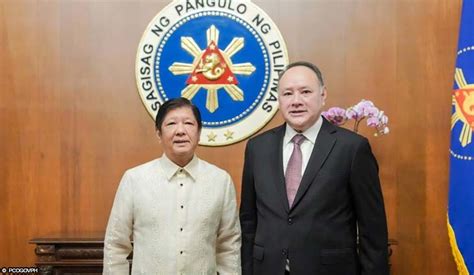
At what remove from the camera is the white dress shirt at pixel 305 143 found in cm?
206

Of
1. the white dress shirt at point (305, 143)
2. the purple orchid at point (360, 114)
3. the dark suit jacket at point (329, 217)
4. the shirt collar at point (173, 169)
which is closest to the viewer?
the dark suit jacket at point (329, 217)

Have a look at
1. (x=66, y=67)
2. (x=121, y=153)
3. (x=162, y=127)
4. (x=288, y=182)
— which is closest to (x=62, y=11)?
(x=66, y=67)

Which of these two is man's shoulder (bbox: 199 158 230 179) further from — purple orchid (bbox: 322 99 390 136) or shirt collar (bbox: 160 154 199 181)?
purple orchid (bbox: 322 99 390 136)

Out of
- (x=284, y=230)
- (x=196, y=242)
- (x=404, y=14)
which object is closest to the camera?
(x=284, y=230)

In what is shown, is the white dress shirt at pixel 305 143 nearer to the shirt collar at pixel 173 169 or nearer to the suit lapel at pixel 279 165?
the suit lapel at pixel 279 165

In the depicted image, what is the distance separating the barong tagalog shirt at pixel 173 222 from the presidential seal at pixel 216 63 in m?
0.94

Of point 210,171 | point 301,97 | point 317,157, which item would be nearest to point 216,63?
point 210,171

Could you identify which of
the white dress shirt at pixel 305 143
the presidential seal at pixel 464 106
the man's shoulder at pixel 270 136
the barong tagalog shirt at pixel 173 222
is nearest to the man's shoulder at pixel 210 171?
the barong tagalog shirt at pixel 173 222

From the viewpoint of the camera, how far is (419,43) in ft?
10.3

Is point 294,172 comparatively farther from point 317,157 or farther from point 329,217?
point 329,217

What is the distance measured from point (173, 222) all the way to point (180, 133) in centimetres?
34

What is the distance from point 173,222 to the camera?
2.11m

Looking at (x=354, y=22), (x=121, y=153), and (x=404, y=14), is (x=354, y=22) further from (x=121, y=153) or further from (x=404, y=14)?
(x=121, y=153)

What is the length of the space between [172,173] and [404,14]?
1757mm
